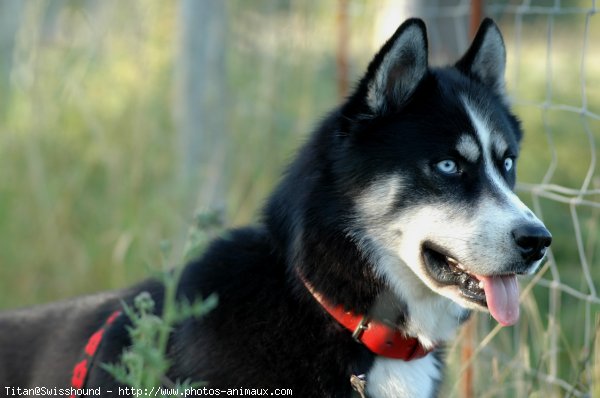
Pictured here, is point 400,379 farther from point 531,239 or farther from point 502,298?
point 531,239

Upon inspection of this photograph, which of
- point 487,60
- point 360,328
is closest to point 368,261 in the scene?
point 360,328

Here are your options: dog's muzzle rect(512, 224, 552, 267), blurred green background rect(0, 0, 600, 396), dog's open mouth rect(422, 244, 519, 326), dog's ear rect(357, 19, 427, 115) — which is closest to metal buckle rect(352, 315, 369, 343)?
dog's open mouth rect(422, 244, 519, 326)

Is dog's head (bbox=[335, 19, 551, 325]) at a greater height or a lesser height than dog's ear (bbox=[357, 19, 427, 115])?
lesser

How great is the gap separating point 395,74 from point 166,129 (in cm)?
316

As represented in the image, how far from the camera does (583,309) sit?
3625 millimetres

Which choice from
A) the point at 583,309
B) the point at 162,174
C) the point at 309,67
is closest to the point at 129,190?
the point at 162,174

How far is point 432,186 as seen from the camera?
8.08 feet

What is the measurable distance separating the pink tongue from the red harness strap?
1132mm

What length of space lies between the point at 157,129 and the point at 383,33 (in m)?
1.56

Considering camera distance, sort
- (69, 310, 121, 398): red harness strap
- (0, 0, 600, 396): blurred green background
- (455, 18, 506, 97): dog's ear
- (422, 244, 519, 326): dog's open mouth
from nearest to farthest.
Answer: (422, 244, 519, 326): dog's open mouth
(69, 310, 121, 398): red harness strap
(455, 18, 506, 97): dog's ear
(0, 0, 600, 396): blurred green background

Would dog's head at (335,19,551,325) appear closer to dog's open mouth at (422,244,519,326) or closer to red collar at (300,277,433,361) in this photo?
dog's open mouth at (422,244,519,326)

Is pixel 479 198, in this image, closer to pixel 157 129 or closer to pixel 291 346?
pixel 291 346

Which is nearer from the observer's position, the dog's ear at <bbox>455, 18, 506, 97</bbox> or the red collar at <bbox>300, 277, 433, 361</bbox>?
the red collar at <bbox>300, 277, 433, 361</bbox>

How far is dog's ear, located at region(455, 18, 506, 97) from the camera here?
2.83 meters
